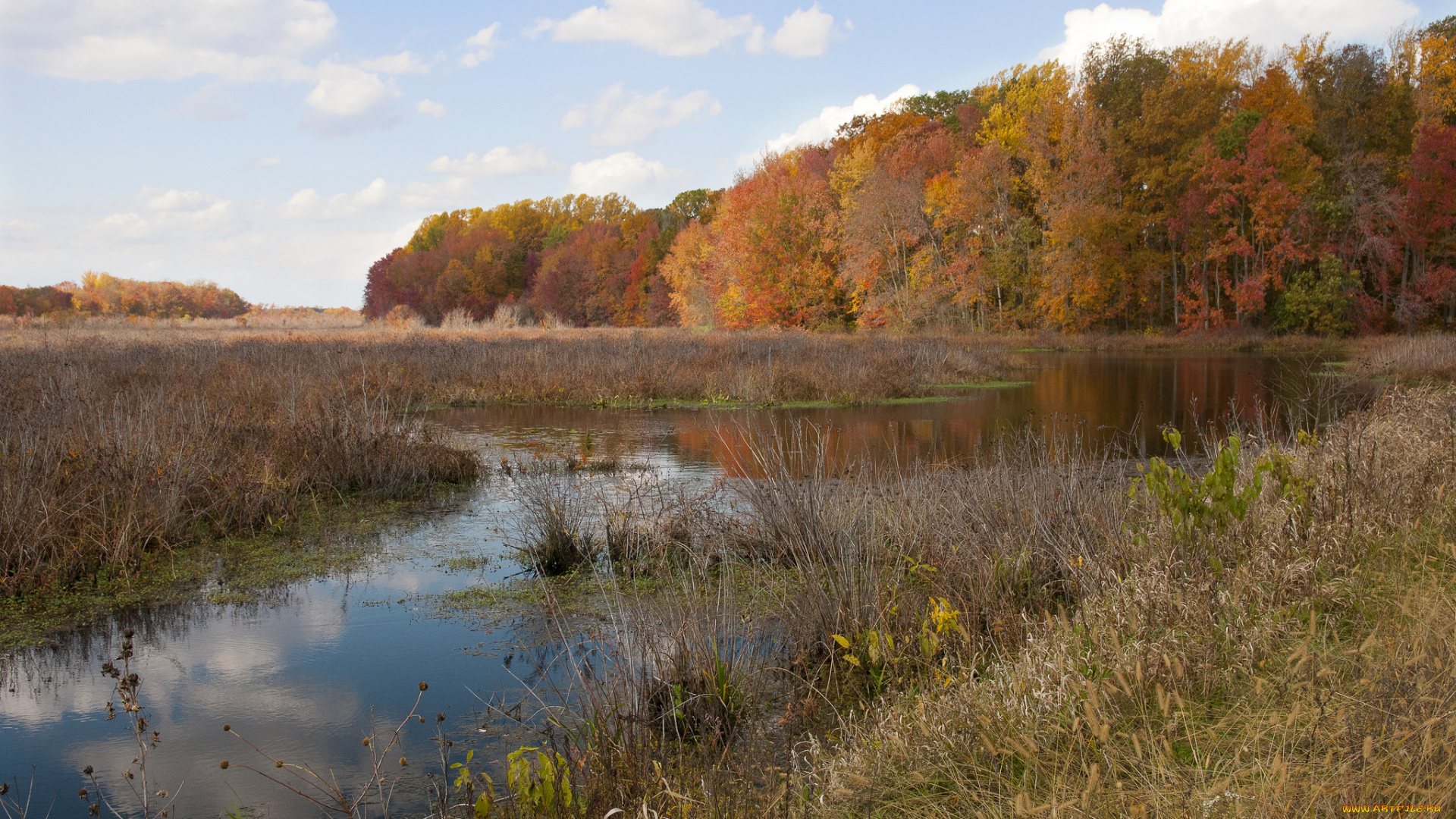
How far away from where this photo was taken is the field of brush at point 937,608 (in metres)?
2.69

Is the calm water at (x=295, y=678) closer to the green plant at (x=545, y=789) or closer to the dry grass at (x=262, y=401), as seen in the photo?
the green plant at (x=545, y=789)

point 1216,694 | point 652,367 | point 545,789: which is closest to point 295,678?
point 545,789

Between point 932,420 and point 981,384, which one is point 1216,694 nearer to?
point 932,420

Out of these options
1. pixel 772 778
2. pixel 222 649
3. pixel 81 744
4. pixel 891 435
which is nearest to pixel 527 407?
pixel 891 435

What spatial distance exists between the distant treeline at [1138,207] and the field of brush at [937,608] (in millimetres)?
31554

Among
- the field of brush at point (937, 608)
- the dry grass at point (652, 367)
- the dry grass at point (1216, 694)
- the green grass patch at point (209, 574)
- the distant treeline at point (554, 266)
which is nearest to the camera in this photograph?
the dry grass at point (1216, 694)

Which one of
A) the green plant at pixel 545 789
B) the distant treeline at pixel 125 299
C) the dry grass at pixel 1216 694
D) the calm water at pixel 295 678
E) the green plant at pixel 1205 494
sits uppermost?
the distant treeline at pixel 125 299

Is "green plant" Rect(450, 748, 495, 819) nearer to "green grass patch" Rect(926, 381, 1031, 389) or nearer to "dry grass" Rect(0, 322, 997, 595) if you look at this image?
"dry grass" Rect(0, 322, 997, 595)

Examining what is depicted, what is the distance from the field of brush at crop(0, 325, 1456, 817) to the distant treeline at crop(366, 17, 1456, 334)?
104ft

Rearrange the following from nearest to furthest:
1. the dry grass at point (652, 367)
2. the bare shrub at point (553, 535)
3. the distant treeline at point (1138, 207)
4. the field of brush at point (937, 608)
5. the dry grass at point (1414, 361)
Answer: the field of brush at point (937, 608) < the bare shrub at point (553, 535) < the dry grass at point (652, 367) < the dry grass at point (1414, 361) < the distant treeline at point (1138, 207)

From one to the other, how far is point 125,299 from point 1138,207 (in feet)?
190

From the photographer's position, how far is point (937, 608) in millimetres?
4273

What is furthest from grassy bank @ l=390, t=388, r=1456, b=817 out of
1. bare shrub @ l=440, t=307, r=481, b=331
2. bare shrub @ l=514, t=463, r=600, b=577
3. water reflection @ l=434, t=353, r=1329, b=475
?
bare shrub @ l=440, t=307, r=481, b=331

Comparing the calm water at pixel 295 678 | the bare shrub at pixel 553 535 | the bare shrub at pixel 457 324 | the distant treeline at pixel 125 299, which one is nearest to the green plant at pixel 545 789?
the calm water at pixel 295 678
